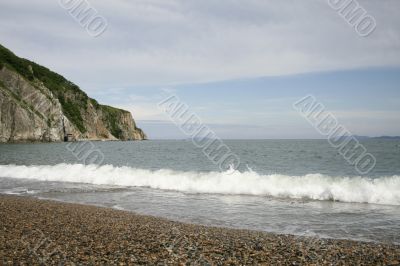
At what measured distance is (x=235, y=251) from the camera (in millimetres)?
8773

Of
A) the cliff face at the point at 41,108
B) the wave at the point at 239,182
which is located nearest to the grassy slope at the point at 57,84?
the cliff face at the point at 41,108

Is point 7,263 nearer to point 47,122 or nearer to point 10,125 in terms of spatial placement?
point 10,125

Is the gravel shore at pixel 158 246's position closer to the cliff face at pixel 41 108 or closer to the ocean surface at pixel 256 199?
the ocean surface at pixel 256 199

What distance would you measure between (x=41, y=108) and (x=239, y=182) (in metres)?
97.4

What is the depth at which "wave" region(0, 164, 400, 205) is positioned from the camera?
65.3 ft

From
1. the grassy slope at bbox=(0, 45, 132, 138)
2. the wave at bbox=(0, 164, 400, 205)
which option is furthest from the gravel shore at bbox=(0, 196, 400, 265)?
the grassy slope at bbox=(0, 45, 132, 138)

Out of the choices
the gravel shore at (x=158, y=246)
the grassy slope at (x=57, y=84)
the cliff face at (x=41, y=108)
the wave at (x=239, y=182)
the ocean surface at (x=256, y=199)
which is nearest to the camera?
the gravel shore at (x=158, y=246)

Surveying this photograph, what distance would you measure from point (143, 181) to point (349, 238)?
1887cm

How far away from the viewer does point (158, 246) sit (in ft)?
29.8

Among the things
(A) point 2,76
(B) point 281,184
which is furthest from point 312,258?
(A) point 2,76

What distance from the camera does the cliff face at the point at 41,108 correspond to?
9600 centimetres

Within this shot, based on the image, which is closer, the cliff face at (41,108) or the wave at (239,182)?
the wave at (239,182)

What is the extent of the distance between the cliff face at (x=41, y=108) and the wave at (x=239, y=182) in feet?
226

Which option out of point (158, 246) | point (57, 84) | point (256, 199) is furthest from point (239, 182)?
point (57, 84)
